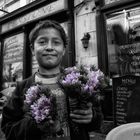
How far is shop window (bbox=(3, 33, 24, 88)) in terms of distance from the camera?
9.35 meters

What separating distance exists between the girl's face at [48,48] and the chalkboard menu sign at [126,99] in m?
2.27

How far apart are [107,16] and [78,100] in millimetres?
5313

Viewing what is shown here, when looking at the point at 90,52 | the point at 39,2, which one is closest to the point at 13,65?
the point at 39,2

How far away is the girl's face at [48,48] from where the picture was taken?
1750mm

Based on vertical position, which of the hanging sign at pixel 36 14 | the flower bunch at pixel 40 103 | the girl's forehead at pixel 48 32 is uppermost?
the hanging sign at pixel 36 14

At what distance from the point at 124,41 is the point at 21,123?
15.9 ft

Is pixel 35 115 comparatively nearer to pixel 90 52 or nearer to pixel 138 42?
pixel 138 42

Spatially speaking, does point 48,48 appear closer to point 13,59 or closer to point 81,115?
point 81,115

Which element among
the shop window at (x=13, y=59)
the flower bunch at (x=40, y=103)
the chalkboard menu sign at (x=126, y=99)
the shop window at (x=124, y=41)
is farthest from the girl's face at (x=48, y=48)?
the shop window at (x=13, y=59)

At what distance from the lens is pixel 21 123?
162 centimetres

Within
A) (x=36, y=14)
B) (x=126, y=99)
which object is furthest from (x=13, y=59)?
(x=126, y=99)

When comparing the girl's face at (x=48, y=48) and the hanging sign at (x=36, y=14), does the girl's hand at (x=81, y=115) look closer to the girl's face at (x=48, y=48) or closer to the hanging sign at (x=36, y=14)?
the girl's face at (x=48, y=48)

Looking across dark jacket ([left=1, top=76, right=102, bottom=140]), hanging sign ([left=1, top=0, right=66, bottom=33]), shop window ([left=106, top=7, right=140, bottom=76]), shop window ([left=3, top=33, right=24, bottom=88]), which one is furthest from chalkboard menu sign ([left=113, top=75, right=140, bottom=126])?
shop window ([left=3, top=33, right=24, bottom=88])

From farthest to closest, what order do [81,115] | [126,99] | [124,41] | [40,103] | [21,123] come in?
[124,41] → [126,99] → [21,123] → [81,115] → [40,103]
